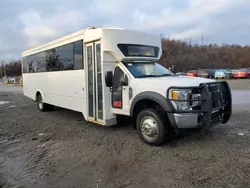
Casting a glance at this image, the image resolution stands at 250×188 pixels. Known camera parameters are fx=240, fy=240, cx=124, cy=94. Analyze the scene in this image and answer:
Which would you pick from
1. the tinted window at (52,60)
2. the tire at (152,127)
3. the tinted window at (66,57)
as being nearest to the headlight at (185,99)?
the tire at (152,127)

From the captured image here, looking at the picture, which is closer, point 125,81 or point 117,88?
point 125,81

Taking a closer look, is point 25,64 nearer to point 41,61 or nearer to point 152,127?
point 41,61

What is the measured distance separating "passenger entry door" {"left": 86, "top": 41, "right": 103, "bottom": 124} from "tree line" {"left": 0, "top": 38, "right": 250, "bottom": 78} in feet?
219

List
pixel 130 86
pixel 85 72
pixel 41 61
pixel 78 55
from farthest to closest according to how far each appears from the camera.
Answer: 1. pixel 41 61
2. pixel 78 55
3. pixel 85 72
4. pixel 130 86

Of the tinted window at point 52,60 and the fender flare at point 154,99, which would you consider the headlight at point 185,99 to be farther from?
the tinted window at point 52,60

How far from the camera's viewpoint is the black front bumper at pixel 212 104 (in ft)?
16.4

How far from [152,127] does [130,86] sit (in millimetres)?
1229

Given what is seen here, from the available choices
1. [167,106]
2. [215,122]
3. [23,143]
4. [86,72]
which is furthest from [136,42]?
[23,143]

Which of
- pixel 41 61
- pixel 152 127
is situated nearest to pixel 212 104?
pixel 152 127

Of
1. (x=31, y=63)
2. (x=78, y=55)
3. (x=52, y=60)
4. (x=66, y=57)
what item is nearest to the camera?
(x=78, y=55)

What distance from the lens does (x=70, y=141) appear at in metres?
6.33

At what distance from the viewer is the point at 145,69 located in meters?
6.56

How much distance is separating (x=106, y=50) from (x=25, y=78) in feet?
26.6

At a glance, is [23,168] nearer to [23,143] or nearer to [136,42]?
[23,143]
